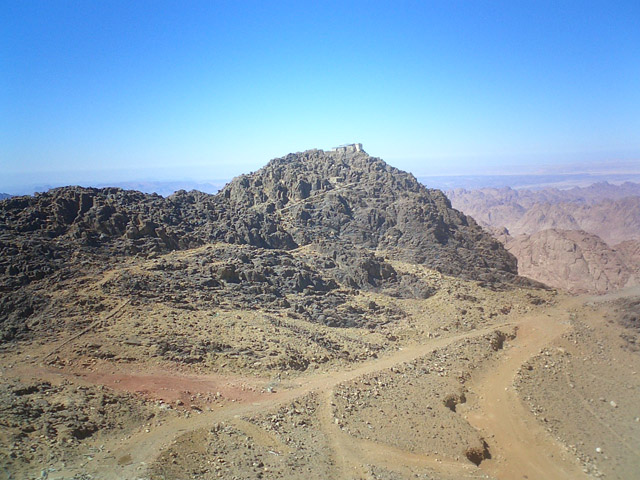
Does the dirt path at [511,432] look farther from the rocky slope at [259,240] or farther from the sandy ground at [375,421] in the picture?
the rocky slope at [259,240]

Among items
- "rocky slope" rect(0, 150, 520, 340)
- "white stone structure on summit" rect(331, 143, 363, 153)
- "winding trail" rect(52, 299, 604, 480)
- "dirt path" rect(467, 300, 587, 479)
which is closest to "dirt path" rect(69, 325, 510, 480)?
"winding trail" rect(52, 299, 604, 480)

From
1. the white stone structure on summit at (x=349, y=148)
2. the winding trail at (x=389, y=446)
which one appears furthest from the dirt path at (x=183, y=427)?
the white stone structure on summit at (x=349, y=148)

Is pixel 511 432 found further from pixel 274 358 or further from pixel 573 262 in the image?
pixel 573 262

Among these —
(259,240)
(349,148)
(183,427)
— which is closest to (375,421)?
(183,427)

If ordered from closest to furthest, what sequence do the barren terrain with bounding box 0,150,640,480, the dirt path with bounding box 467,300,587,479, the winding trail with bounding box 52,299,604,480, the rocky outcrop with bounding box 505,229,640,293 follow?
the winding trail with bounding box 52,299,604,480 → the barren terrain with bounding box 0,150,640,480 → the dirt path with bounding box 467,300,587,479 → the rocky outcrop with bounding box 505,229,640,293

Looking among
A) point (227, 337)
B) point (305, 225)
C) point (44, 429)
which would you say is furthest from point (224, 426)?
point (305, 225)

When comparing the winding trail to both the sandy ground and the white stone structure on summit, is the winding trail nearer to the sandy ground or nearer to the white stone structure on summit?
the sandy ground
